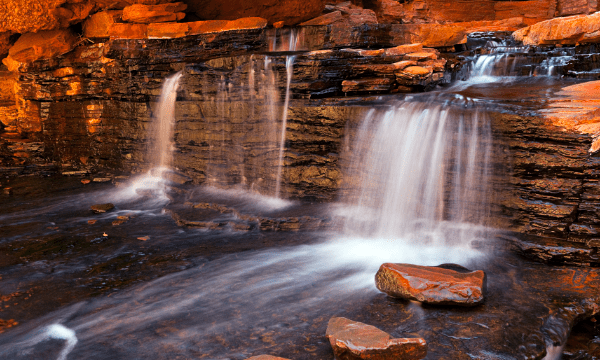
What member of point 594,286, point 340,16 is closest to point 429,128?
point 594,286

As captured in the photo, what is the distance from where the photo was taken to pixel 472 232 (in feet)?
19.3

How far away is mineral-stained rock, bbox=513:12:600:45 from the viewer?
340 inches

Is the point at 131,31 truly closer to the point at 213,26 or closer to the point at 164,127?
the point at 213,26

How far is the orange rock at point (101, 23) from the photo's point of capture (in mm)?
11102

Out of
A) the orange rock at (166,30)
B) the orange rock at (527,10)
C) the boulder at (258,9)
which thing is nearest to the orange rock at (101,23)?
the orange rock at (166,30)

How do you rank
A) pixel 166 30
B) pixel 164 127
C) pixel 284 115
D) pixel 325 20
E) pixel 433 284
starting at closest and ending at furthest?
pixel 433 284 < pixel 284 115 < pixel 164 127 < pixel 166 30 < pixel 325 20

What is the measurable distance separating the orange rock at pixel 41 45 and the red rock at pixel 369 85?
26.7ft

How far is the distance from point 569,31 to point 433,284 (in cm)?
732

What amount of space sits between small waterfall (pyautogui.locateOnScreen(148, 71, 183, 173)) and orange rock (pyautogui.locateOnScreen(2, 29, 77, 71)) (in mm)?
3865

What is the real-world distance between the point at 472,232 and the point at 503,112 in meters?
1.64

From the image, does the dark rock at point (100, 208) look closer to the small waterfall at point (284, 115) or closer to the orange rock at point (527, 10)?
the small waterfall at point (284, 115)

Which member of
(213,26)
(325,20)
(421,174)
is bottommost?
(421,174)

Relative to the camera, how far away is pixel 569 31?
8852 millimetres

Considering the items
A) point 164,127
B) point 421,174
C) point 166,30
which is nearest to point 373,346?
point 421,174
